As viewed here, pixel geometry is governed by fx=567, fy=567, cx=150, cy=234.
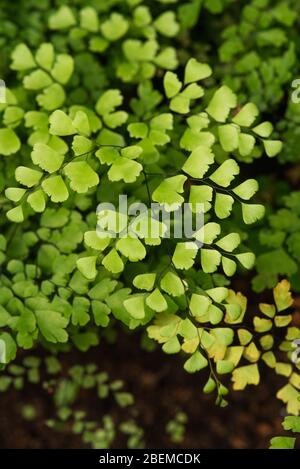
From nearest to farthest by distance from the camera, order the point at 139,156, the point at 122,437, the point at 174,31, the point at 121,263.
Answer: the point at 121,263 → the point at 139,156 → the point at 174,31 → the point at 122,437

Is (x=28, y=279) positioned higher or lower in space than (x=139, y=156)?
lower

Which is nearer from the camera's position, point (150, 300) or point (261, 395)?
point (150, 300)

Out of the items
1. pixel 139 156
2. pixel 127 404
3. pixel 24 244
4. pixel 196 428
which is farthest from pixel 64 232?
pixel 196 428

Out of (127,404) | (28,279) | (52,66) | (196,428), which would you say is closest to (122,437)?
(127,404)

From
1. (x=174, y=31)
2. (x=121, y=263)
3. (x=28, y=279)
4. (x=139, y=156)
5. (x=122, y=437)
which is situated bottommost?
(x=122, y=437)

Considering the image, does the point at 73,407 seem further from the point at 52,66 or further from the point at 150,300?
the point at 52,66

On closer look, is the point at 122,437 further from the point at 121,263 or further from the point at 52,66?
the point at 52,66
